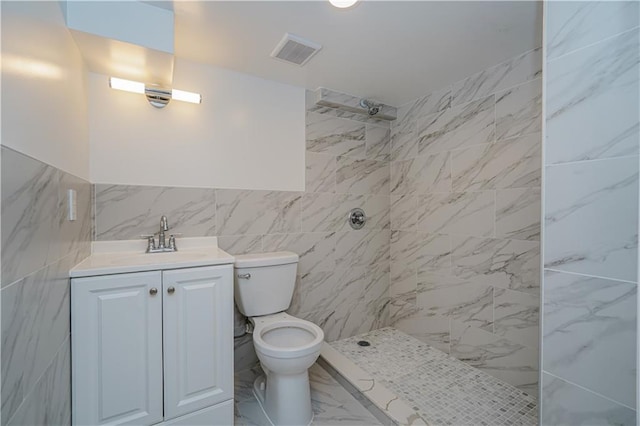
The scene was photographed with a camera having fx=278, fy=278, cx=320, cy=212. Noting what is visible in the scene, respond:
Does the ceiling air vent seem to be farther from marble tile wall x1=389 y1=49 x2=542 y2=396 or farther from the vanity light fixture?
marble tile wall x1=389 y1=49 x2=542 y2=396

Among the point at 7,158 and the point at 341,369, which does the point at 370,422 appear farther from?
the point at 7,158

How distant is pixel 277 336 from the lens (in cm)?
174

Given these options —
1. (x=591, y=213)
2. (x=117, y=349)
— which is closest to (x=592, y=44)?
(x=591, y=213)

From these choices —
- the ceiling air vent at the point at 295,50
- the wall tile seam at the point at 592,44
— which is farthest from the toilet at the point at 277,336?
the wall tile seam at the point at 592,44

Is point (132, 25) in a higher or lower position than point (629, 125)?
higher

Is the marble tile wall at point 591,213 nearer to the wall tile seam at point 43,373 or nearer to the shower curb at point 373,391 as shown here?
the shower curb at point 373,391

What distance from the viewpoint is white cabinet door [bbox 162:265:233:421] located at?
129cm

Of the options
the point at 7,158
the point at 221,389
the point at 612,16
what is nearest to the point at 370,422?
the point at 221,389

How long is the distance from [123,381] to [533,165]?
238cm

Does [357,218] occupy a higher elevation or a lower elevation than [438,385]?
higher

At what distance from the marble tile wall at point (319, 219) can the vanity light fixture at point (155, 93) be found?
525 mm

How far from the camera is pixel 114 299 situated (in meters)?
1.18

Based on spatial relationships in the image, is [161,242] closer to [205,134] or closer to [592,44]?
[205,134]

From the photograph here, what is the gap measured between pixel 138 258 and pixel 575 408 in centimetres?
186
